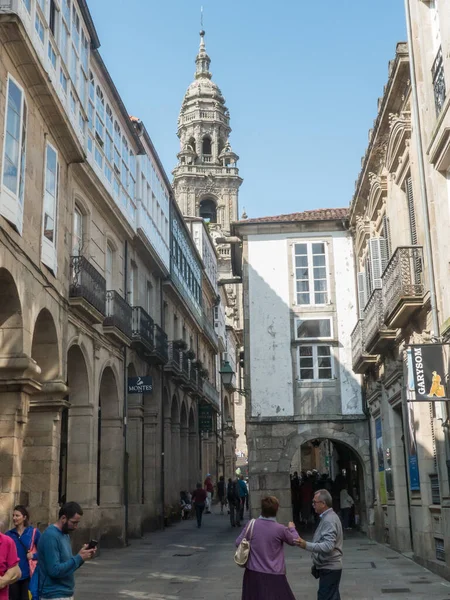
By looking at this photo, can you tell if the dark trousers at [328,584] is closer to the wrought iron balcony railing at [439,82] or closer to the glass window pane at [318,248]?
the wrought iron balcony railing at [439,82]

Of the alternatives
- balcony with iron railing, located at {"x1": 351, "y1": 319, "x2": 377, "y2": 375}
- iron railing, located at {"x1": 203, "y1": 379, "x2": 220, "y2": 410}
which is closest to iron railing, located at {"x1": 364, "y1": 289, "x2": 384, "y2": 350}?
balcony with iron railing, located at {"x1": 351, "y1": 319, "x2": 377, "y2": 375}

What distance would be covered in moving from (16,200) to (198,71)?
8229 centimetres

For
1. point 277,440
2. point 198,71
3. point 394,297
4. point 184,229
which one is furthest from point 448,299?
point 198,71

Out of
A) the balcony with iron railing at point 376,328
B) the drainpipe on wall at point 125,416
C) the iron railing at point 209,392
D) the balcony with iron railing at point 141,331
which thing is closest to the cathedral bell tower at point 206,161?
the iron railing at point 209,392

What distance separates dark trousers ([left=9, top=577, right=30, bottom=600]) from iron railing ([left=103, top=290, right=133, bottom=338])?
1167cm

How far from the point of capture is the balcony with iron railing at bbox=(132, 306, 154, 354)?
22812 mm

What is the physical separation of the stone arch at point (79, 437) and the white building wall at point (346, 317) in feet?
28.5

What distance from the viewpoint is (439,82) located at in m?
13.1

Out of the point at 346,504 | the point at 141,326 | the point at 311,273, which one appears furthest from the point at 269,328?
the point at 346,504

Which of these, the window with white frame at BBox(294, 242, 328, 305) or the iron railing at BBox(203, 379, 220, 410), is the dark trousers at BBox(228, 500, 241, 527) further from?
the iron railing at BBox(203, 379, 220, 410)

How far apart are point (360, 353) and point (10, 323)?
10518 mm

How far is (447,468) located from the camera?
12.7 m

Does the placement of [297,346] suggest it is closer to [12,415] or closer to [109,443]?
[109,443]

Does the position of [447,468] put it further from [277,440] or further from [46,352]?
[277,440]
